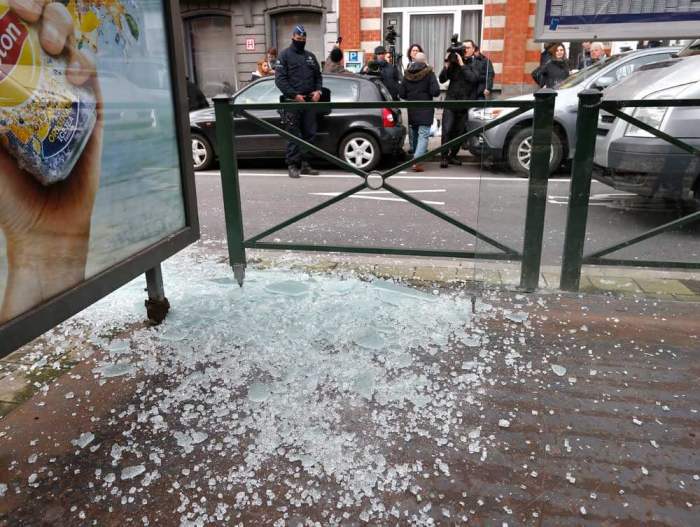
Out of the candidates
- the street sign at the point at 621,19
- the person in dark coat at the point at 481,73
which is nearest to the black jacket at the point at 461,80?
the person in dark coat at the point at 481,73

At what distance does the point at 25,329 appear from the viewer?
6.83 ft

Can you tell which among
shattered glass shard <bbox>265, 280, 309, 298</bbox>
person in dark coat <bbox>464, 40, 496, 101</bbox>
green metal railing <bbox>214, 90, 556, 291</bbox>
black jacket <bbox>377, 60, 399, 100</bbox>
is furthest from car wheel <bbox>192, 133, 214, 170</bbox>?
shattered glass shard <bbox>265, 280, 309, 298</bbox>

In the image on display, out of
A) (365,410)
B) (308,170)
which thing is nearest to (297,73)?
(308,170)

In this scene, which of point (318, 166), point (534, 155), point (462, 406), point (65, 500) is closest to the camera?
point (65, 500)

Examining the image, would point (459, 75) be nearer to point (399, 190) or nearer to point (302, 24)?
point (399, 190)

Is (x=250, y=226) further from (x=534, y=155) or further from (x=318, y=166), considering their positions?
(x=534, y=155)

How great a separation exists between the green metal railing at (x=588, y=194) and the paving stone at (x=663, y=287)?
0.13 meters

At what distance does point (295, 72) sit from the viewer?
8531mm

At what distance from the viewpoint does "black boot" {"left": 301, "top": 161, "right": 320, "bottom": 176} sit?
603 centimetres

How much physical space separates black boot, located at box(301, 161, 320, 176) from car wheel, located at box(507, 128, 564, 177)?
2.57 metres

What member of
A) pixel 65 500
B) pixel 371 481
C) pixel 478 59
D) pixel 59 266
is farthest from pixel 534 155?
pixel 478 59

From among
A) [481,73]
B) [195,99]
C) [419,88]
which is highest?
[481,73]

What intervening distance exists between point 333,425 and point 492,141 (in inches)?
82.1

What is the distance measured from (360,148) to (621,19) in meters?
4.87
